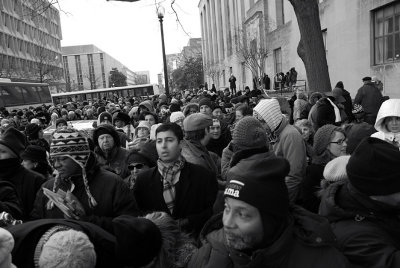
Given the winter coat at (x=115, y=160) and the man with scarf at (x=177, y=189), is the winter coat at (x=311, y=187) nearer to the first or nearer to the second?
the man with scarf at (x=177, y=189)

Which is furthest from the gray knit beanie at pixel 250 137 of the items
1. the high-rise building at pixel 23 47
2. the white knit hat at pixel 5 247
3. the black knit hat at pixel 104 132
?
the high-rise building at pixel 23 47

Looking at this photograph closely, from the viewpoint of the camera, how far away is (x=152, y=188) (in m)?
3.40

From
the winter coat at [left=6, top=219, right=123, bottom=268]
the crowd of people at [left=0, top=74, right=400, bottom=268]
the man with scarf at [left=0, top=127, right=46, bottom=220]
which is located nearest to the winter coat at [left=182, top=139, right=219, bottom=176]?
the crowd of people at [left=0, top=74, right=400, bottom=268]

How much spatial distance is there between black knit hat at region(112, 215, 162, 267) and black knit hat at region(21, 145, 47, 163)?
2839mm

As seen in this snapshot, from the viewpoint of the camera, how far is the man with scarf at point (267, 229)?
179 cm

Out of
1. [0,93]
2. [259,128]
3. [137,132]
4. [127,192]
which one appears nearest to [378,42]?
[137,132]

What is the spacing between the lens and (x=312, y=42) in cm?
1084

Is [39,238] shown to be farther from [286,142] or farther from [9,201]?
[286,142]

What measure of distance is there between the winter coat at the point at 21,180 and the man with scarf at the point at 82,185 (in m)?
0.62

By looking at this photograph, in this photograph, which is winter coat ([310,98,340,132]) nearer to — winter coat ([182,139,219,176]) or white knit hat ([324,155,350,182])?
winter coat ([182,139,219,176])

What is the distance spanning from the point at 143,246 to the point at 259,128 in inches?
77.2

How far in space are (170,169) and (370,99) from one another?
7773 mm

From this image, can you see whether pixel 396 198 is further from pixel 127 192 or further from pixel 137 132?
pixel 137 132

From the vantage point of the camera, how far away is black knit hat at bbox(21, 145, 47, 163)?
15.1ft
